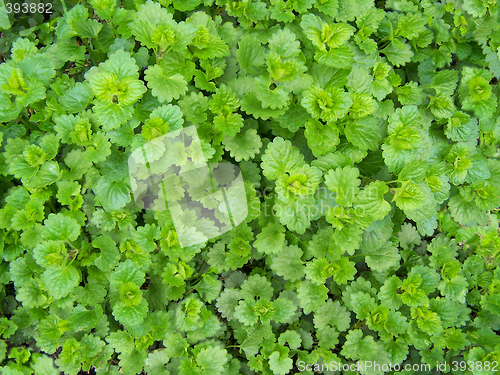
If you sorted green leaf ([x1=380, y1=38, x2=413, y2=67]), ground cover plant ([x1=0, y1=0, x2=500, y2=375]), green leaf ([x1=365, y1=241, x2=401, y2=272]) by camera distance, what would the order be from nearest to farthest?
ground cover plant ([x1=0, y1=0, x2=500, y2=375]), green leaf ([x1=365, y1=241, x2=401, y2=272]), green leaf ([x1=380, y1=38, x2=413, y2=67])

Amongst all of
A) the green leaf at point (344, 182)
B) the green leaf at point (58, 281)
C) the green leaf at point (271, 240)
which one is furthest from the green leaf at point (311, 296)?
the green leaf at point (58, 281)

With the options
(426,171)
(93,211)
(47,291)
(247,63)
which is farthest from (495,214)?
(47,291)

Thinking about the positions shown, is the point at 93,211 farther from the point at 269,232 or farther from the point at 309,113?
the point at 309,113

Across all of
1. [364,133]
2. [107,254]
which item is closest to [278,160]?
[364,133]

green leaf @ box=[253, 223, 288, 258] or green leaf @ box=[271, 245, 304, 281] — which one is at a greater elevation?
green leaf @ box=[253, 223, 288, 258]

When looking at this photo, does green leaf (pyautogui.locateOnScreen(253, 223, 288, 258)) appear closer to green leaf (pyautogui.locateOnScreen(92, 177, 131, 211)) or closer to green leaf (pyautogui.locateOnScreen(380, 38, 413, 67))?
green leaf (pyautogui.locateOnScreen(92, 177, 131, 211))

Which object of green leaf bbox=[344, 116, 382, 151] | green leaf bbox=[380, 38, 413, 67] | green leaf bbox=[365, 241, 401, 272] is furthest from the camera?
green leaf bbox=[380, 38, 413, 67]

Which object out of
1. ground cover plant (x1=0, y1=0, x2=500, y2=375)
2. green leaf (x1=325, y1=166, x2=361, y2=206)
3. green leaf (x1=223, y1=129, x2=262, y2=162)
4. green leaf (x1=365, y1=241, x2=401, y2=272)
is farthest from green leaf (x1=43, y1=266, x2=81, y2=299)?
green leaf (x1=365, y1=241, x2=401, y2=272)

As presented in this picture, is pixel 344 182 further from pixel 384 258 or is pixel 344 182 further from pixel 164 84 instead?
pixel 164 84

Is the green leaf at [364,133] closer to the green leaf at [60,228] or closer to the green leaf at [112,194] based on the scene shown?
the green leaf at [112,194]
